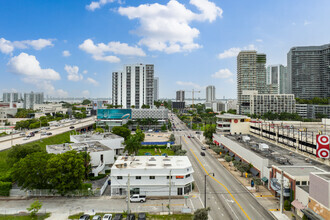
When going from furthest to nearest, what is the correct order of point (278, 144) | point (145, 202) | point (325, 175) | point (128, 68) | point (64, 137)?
point (128, 68)
point (64, 137)
point (278, 144)
point (145, 202)
point (325, 175)

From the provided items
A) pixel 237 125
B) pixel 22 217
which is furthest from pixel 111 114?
pixel 22 217

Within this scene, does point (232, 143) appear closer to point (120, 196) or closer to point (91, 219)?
point (120, 196)

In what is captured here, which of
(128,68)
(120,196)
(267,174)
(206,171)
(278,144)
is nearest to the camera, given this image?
(120,196)

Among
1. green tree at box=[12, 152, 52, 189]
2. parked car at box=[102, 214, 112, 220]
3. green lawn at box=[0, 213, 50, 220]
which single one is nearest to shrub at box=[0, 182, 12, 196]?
green tree at box=[12, 152, 52, 189]

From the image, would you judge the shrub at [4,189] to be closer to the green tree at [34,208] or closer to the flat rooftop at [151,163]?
the green tree at [34,208]

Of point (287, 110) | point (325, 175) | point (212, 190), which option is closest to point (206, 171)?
point (212, 190)

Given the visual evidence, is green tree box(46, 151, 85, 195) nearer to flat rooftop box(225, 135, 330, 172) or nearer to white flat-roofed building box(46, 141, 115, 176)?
white flat-roofed building box(46, 141, 115, 176)

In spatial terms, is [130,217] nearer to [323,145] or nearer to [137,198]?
[137,198]
